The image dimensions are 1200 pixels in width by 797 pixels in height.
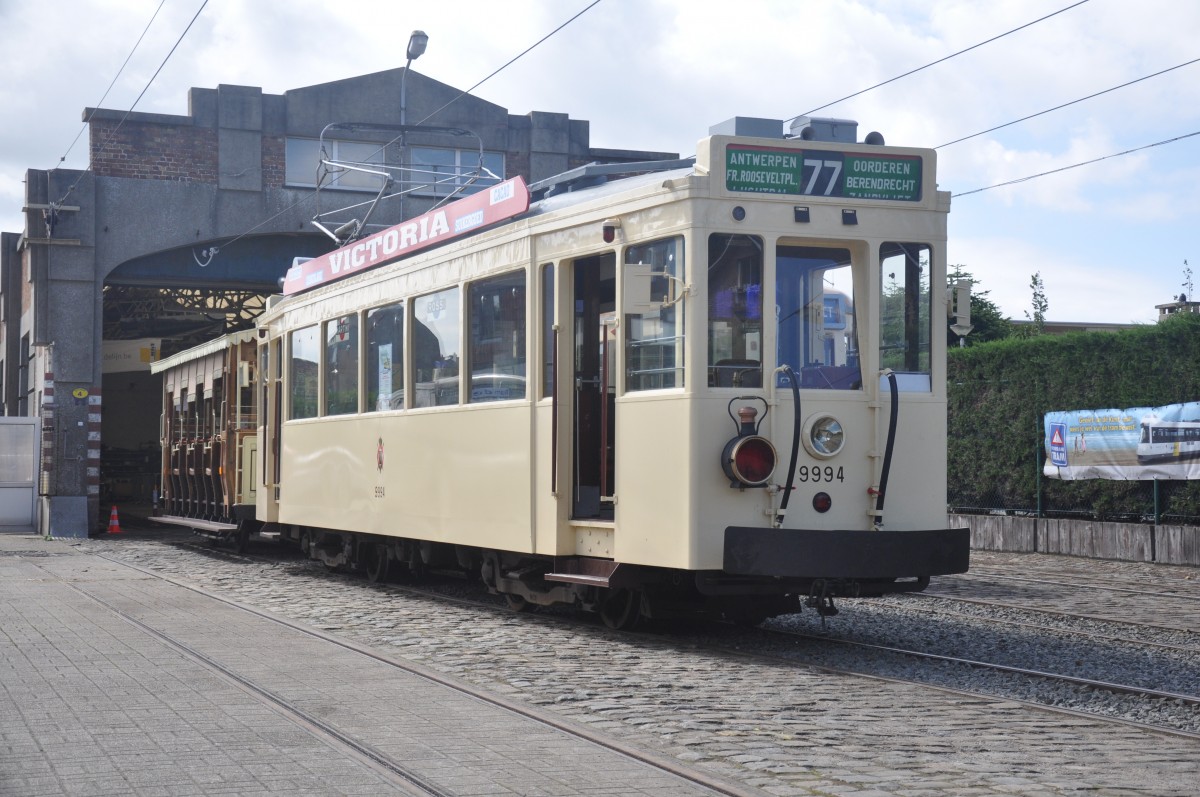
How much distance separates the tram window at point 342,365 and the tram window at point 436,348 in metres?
1.68

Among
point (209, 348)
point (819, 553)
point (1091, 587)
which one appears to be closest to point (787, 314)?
point (819, 553)

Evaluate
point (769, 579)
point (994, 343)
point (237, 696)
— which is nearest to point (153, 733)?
point (237, 696)

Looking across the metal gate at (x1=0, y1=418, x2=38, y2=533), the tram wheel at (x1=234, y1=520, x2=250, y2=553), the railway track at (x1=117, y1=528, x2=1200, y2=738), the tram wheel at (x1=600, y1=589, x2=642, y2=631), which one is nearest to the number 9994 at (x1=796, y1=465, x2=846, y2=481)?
the railway track at (x1=117, y1=528, x2=1200, y2=738)

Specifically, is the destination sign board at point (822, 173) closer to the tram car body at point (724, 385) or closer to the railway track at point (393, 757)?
the tram car body at point (724, 385)

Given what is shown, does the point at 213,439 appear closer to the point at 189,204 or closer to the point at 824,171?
the point at 189,204

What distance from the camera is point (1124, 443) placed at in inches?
749

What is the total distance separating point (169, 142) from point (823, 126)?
2080 cm

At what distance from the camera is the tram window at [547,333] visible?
33.9 ft

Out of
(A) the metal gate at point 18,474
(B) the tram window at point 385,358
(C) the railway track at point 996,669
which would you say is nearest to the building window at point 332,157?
(A) the metal gate at point 18,474

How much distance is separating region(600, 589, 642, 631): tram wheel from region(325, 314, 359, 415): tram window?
4393mm

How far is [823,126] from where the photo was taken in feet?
32.1

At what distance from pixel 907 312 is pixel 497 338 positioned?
3.13 m

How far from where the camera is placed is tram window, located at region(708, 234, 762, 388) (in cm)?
911

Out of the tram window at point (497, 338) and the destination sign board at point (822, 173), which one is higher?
the destination sign board at point (822, 173)
